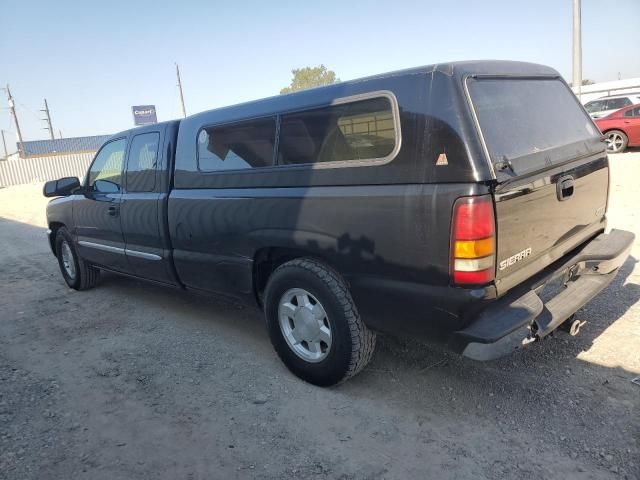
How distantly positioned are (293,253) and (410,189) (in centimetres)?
102

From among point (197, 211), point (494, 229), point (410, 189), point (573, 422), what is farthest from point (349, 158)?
point (573, 422)

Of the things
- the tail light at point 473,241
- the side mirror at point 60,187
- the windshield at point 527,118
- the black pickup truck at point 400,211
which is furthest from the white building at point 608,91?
the tail light at point 473,241

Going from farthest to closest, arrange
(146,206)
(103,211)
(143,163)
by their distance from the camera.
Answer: (103,211) → (143,163) → (146,206)

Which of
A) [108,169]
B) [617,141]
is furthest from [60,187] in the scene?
[617,141]

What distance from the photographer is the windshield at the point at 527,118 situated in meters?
2.51

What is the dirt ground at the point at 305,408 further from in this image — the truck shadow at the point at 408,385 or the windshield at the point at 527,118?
the windshield at the point at 527,118

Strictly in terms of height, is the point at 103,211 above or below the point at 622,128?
above

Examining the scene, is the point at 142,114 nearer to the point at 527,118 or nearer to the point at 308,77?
the point at 308,77

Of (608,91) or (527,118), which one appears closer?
(527,118)

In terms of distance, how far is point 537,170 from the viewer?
261 cm

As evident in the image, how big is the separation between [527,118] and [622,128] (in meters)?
12.1

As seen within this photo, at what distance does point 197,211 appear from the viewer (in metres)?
3.77

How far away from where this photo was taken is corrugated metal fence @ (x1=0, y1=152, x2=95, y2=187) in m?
31.3

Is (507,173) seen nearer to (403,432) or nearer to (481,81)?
(481,81)
